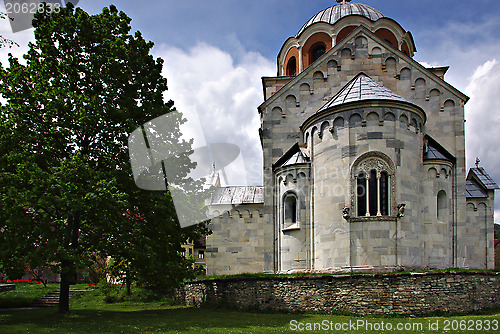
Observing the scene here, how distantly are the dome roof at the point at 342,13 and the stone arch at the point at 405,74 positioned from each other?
7.45m

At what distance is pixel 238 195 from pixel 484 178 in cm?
1420

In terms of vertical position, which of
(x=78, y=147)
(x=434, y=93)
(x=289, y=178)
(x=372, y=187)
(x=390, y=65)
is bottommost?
(x=372, y=187)

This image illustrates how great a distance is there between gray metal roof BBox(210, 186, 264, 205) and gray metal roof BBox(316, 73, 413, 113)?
8.44 metres

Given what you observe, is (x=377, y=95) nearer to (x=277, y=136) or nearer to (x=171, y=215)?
(x=277, y=136)

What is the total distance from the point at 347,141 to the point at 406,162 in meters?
2.75

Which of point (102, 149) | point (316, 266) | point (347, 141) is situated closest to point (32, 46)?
point (102, 149)

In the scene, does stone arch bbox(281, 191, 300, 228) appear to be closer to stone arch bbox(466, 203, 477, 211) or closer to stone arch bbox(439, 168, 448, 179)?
stone arch bbox(439, 168, 448, 179)

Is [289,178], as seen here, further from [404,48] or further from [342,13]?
[342,13]

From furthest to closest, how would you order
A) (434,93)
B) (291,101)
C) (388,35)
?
(388,35) < (291,101) < (434,93)

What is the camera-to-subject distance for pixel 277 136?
23906 millimetres

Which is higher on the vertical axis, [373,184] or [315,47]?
[315,47]

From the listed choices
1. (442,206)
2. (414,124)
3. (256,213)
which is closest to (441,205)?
(442,206)

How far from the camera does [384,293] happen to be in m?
16.1

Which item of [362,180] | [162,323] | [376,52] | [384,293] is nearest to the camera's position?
[162,323]
